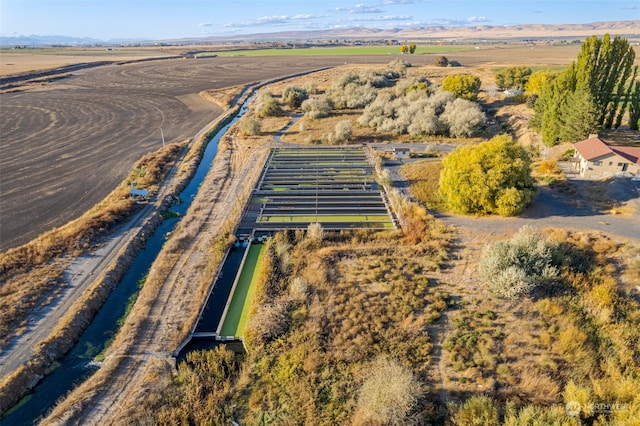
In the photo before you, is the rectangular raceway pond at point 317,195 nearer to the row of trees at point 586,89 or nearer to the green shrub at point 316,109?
the green shrub at point 316,109

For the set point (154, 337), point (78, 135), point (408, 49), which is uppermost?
point (408, 49)

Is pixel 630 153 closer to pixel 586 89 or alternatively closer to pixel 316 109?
pixel 586 89

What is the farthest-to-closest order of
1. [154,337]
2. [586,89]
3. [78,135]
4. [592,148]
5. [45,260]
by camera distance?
1. [78,135]
2. [586,89]
3. [592,148]
4. [45,260]
5. [154,337]

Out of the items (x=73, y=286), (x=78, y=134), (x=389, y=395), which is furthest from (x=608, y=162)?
(x=78, y=134)

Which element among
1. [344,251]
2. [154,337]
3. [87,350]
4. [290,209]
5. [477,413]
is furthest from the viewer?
[290,209]

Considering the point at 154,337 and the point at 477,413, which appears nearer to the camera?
the point at 477,413

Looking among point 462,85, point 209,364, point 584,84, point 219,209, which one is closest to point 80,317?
point 209,364

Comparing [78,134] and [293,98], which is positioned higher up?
[293,98]

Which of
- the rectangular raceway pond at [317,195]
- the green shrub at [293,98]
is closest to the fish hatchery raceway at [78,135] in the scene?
the green shrub at [293,98]
